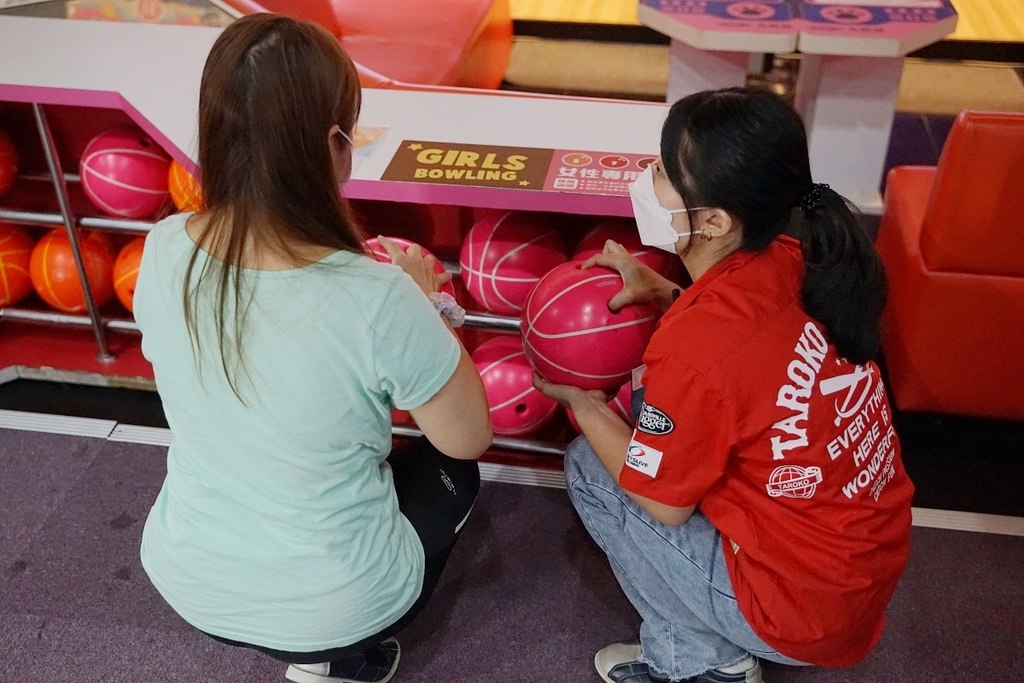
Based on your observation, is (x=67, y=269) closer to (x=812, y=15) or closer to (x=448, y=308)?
(x=448, y=308)

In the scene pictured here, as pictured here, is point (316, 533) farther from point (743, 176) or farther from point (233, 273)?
point (743, 176)

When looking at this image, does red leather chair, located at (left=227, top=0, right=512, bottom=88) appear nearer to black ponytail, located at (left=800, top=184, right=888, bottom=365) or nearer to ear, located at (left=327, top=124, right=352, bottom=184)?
ear, located at (left=327, top=124, right=352, bottom=184)

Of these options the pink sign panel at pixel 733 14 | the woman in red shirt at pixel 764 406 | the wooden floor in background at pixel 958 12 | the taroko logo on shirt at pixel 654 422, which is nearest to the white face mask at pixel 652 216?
the woman in red shirt at pixel 764 406

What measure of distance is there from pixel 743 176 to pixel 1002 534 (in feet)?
4.74

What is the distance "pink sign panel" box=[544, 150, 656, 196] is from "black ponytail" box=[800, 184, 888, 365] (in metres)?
0.59

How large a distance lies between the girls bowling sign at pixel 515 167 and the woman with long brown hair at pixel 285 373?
648mm

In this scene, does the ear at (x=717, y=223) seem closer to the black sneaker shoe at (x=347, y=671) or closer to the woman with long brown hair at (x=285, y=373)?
the woman with long brown hair at (x=285, y=373)

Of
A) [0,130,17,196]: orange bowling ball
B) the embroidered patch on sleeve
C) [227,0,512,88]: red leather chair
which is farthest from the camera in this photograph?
[227,0,512,88]: red leather chair

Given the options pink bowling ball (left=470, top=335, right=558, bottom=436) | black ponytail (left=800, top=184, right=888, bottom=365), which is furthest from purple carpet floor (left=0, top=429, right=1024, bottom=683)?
black ponytail (left=800, top=184, right=888, bottom=365)

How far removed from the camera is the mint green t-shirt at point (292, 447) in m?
1.35

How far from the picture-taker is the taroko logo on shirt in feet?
4.87

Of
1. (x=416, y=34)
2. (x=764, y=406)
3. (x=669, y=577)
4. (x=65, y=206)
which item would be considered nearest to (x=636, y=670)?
(x=669, y=577)

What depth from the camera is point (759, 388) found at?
1436 millimetres

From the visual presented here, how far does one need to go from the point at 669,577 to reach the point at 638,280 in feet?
1.86
